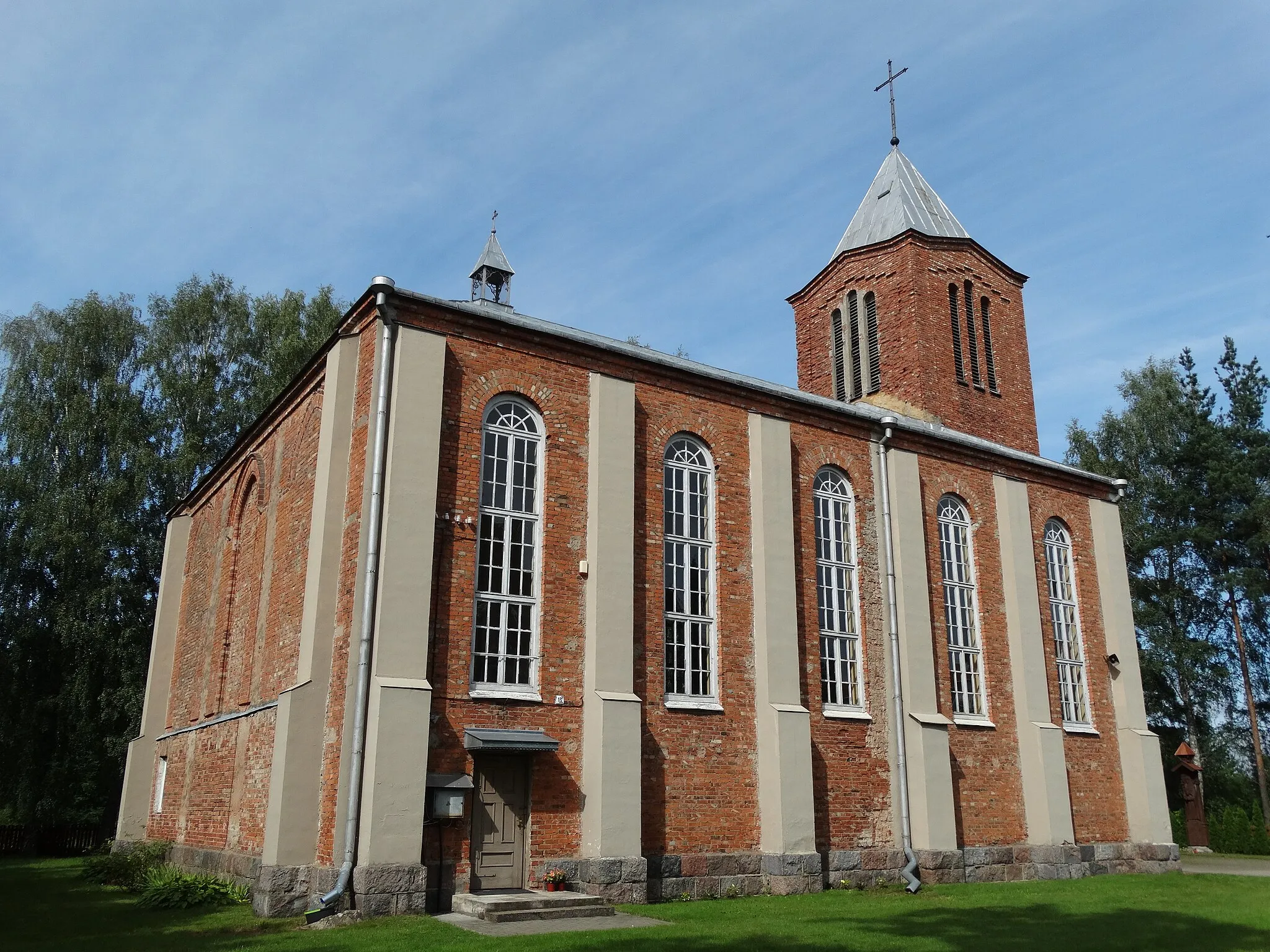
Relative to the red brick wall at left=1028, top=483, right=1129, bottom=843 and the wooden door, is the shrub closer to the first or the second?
the wooden door

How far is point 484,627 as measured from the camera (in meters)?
14.2

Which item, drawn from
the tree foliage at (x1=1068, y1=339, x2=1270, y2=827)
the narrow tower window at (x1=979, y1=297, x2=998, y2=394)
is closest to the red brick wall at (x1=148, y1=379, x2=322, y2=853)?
the narrow tower window at (x1=979, y1=297, x2=998, y2=394)

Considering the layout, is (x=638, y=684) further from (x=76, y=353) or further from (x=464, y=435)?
(x=76, y=353)

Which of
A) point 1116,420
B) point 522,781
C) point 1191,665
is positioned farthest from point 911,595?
point 1116,420

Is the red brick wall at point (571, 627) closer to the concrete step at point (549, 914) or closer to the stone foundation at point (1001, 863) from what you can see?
the stone foundation at point (1001, 863)

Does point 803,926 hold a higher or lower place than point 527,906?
lower

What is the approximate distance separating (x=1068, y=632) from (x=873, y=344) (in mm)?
8731

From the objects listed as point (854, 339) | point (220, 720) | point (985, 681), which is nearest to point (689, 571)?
point (985, 681)

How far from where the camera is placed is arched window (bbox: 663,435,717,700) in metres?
15.9

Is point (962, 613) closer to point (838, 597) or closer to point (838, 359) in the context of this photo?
point (838, 597)

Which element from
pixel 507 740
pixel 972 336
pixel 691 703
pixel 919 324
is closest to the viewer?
pixel 507 740

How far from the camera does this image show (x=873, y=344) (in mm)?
26094

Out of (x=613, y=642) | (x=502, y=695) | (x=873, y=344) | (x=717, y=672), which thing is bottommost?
(x=502, y=695)

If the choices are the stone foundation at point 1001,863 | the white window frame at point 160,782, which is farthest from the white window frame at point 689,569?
the white window frame at point 160,782
